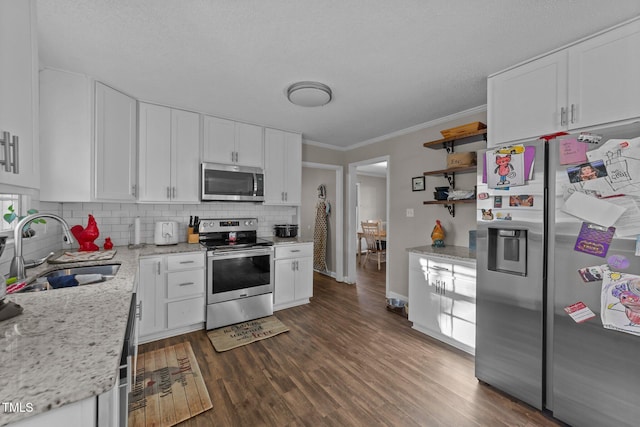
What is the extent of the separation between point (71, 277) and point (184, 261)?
1.15 meters

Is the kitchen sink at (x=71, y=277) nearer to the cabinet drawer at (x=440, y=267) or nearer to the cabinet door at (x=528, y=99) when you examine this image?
the cabinet drawer at (x=440, y=267)

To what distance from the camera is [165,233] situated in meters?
2.88

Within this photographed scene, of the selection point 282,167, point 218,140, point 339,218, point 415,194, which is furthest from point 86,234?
point 415,194

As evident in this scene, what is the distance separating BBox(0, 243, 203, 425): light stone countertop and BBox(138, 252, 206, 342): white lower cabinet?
4.14 feet

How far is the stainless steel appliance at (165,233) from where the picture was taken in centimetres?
285

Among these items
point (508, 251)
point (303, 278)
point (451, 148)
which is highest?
point (451, 148)

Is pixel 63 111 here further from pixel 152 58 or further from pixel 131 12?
pixel 131 12

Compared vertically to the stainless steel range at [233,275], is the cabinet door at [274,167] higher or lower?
higher

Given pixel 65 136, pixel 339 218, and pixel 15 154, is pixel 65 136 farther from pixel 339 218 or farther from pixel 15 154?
pixel 339 218

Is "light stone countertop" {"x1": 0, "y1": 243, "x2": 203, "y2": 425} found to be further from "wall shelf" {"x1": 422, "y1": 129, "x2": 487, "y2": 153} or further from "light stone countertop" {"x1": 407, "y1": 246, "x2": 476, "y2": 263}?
"wall shelf" {"x1": 422, "y1": 129, "x2": 487, "y2": 153}

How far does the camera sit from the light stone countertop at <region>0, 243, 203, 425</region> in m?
0.60

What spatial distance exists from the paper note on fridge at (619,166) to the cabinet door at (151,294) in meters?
3.34

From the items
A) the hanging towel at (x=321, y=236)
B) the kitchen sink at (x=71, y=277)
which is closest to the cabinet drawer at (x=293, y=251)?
the hanging towel at (x=321, y=236)

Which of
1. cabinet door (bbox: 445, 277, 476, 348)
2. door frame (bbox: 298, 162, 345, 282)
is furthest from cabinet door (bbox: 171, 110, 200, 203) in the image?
cabinet door (bbox: 445, 277, 476, 348)
